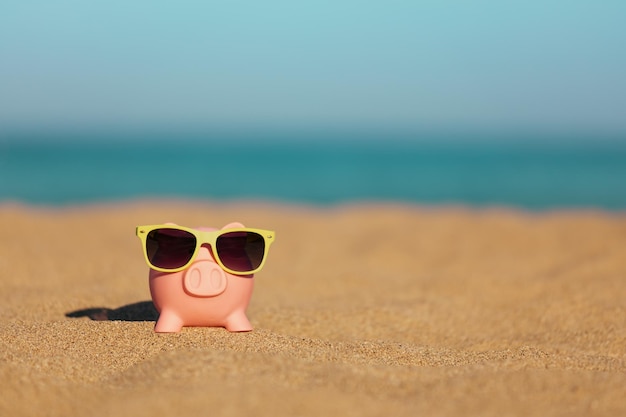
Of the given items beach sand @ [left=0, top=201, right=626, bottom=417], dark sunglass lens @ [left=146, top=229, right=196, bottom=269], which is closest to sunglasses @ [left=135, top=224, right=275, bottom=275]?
dark sunglass lens @ [left=146, top=229, right=196, bottom=269]

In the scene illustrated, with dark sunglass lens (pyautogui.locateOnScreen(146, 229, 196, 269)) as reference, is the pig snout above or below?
below

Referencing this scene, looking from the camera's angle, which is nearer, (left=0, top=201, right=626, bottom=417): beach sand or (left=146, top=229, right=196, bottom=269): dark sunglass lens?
(left=0, top=201, right=626, bottom=417): beach sand

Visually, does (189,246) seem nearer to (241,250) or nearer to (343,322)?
(241,250)

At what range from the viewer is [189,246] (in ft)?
12.0

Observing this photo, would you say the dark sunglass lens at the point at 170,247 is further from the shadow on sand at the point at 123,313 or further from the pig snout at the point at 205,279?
the shadow on sand at the point at 123,313

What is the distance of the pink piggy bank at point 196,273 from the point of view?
364cm

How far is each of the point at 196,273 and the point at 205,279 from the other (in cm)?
5

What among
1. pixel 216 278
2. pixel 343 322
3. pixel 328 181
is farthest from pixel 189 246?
pixel 328 181

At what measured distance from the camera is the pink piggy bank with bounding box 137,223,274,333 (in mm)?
3643

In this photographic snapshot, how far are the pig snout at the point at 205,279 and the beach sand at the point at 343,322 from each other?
21 cm

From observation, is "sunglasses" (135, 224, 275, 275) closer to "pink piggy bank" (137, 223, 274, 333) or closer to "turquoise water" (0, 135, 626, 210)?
"pink piggy bank" (137, 223, 274, 333)

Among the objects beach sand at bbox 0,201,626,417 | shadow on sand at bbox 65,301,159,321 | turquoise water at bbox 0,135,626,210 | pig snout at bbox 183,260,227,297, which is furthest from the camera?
turquoise water at bbox 0,135,626,210

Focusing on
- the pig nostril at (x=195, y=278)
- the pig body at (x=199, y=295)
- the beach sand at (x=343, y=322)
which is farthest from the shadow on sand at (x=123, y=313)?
the pig nostril at (x=195, y=278)

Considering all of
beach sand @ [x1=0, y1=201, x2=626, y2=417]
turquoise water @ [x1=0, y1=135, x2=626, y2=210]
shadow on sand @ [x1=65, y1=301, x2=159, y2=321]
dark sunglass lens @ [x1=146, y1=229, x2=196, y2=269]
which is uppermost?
turquoise water @ [x1=0, y1=135, x2=626, y2=210]
